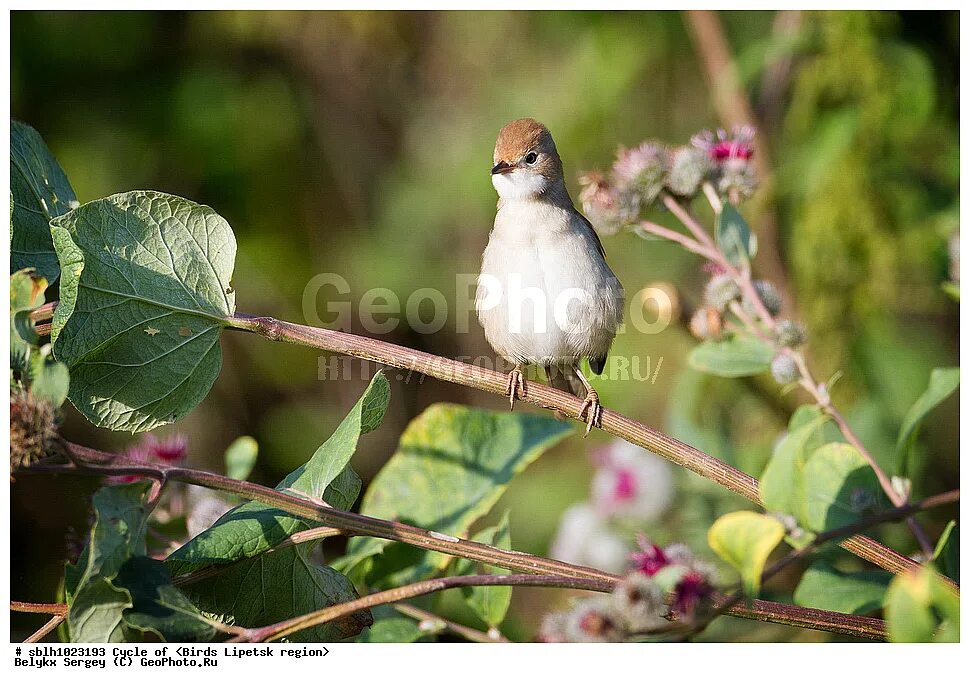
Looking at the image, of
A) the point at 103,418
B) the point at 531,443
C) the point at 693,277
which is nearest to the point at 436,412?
the point at 531,443

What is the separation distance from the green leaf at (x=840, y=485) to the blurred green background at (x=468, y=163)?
1267 millimetres

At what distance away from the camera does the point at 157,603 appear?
4.47 ft

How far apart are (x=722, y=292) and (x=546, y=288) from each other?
2.11 ft

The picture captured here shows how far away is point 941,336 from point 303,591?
288cm

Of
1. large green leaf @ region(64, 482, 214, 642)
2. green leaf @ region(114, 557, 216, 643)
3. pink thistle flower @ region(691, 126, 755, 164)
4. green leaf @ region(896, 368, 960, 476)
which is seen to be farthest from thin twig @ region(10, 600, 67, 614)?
pink thistle flower @ region(691, 126, 755, 164)

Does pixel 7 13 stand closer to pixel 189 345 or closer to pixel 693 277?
pixel 189 345

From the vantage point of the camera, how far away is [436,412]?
6.93ft

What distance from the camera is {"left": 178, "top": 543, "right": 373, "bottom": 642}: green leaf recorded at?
1.58 metres

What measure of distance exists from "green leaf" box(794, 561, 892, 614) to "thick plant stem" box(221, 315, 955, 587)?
0.66ft

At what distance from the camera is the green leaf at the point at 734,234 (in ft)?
6.33

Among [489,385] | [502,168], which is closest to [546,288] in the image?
[502,168]

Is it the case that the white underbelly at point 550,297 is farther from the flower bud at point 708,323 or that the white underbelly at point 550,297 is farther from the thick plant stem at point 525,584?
the thick plant stem at point 525,584

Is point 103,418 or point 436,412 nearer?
point 103,418

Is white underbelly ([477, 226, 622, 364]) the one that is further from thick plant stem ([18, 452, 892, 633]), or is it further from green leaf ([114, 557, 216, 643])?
green leaf ([114, 557, 216, 643])
